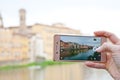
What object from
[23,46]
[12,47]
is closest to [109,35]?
[12,47]

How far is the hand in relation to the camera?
485 millimetres

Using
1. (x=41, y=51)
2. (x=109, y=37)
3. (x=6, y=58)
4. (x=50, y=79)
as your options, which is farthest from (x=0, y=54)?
(x=109, y=37)

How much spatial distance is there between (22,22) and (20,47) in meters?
0.70

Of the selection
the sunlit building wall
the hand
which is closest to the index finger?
the hand

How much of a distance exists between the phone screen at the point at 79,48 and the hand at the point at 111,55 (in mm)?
12

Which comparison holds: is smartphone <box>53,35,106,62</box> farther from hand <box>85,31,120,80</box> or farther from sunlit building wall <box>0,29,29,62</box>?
sunlit building wall <box>0,29,29,62</box>

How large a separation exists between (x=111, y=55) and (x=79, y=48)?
0.17ft

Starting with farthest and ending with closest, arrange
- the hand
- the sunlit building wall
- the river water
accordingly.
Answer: the sunlit building wall
the river water
the hand

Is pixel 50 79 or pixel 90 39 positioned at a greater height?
pixel 90 39

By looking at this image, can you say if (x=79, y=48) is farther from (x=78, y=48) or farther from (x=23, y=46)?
(x=23, y=46)

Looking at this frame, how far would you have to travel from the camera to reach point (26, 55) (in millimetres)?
5105

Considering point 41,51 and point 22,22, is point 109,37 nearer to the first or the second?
point 22,22

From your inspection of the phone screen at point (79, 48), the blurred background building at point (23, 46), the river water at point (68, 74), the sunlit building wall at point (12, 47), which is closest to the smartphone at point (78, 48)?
the phone screen at point (79, 48)

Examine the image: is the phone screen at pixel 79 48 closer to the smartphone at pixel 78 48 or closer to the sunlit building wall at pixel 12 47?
the smartphone at pixel 78 48
